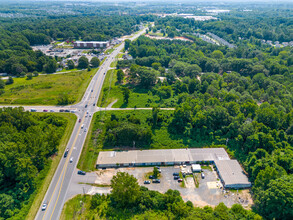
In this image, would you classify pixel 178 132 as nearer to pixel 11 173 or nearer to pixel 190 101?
pixel 190 101

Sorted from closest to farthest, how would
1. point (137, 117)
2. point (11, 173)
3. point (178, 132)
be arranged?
point (11, 173)
point (178, 132)
point (137, 117)

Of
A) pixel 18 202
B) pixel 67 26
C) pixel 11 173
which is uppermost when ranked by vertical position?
pixel 67 26

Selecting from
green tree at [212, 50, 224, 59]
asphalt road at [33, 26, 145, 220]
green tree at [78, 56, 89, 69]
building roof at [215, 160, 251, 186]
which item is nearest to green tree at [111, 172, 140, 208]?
asphalt road at [33, 26, 145, 220]

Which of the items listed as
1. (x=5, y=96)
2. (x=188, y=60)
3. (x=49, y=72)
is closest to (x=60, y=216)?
(x=5, y=96)

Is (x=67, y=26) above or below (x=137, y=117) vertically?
above

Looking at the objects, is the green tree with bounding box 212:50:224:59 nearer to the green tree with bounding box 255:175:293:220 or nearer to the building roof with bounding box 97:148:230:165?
the building roof with bounding box 97:148:230:165

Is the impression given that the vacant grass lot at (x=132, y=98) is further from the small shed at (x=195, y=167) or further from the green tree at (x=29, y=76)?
the green tree at (x=29, y=76)

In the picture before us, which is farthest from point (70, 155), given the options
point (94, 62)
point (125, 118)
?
point (94, 62)
